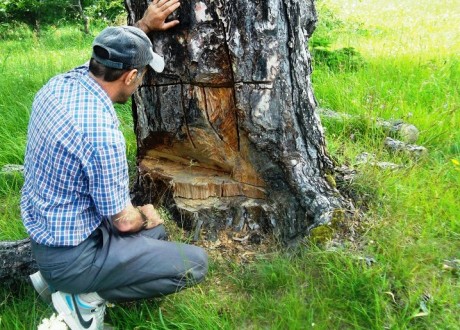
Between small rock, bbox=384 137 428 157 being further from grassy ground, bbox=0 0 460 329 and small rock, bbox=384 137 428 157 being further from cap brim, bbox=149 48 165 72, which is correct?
cap brim, bbox=149 48 165 72

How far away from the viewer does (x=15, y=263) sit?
9.80 ft

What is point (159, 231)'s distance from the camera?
116 inches

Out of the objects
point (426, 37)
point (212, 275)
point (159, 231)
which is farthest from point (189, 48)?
point (426, 37)

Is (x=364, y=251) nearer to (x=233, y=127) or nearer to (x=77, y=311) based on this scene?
(x=233, y=127)

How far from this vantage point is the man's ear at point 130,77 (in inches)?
97.5

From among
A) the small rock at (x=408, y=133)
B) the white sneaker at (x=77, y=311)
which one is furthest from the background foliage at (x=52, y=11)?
the white sneaker at (x=77, y=311)

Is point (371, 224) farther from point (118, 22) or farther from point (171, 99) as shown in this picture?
point (118, 22)

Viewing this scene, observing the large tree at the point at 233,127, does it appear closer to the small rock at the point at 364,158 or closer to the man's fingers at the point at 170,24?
the man's fingers at the point at 170,24

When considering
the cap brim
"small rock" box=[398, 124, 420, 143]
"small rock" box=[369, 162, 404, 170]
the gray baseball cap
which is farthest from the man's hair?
"small rock" box=[398, 124, 420, 143]

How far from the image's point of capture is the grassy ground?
255 cm

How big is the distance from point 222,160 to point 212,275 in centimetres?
68

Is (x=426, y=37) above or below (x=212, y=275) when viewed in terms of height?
above

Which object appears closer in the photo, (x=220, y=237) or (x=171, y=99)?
(x=171, y=99)

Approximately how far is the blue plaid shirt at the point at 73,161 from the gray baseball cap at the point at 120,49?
13 cm
